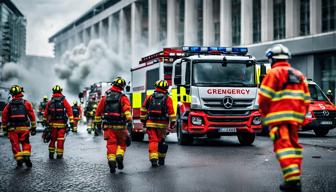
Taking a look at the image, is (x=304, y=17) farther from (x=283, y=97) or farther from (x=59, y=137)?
(x=283, y=97)

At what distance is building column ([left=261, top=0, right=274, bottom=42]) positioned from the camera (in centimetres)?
3925

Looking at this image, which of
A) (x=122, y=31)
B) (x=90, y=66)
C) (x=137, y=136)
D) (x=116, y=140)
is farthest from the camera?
(x=122, y=31)

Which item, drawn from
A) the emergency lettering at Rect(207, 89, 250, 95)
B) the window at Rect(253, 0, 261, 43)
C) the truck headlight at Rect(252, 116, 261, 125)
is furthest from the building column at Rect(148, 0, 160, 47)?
the emergency lettering at Rect(207, 89, 250, 95)

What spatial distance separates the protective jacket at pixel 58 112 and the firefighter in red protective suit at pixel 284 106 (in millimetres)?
6722

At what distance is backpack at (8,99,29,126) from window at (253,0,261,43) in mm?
33192

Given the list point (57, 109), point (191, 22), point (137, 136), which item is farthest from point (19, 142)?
point (191, 22)

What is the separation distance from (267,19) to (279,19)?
0.99m

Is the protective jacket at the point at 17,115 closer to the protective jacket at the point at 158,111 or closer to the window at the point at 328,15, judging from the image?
the protective jacket at the point at 158,111

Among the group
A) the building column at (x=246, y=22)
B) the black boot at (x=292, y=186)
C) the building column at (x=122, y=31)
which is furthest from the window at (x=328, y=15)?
the building column at (x=122, y=31)

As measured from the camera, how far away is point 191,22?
4897 cm

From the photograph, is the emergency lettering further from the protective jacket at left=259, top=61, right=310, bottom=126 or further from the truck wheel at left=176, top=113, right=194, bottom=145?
the protective jacket at left=259, top=61, right=310, bottom=126

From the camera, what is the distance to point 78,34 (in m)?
86.7

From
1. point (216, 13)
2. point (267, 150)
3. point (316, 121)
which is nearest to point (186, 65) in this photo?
point (267, 150)

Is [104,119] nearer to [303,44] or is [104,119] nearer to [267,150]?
[267,150]
